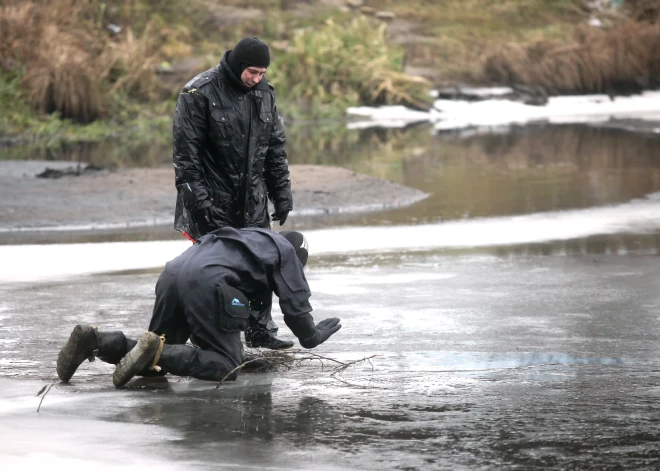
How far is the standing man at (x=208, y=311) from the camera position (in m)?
5.87

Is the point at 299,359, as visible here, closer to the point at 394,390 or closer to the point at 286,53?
the point at 394,390

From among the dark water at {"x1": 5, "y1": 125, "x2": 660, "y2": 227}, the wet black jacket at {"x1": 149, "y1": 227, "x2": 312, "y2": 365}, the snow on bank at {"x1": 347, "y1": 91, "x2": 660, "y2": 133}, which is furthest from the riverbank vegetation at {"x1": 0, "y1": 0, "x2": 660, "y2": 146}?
the wet black jacket at {"x1": 149, "y1": 227, "x2": 312, "y2": 365}

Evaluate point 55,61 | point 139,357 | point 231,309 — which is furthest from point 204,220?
point 55,61

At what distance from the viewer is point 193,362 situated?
5.92 meters

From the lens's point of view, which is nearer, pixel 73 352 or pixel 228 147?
pixel 73 352

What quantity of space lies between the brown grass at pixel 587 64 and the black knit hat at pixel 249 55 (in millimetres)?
22133

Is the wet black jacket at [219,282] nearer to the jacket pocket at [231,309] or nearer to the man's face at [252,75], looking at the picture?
the jacket pocket at [231,309]

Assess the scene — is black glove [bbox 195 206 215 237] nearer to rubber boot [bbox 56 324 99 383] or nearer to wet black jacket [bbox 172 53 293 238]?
wet black jacket [bbox 172 53 293 238]

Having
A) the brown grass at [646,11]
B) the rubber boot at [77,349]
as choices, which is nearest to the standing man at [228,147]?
the rubber boot at [77,349]

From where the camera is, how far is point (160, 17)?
1270 inches

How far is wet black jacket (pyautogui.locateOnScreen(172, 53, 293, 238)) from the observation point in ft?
22.2

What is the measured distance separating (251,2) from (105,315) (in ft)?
95.1

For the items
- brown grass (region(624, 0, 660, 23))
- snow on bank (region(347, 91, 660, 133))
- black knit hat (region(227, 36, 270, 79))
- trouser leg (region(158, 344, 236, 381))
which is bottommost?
trouser leg (region(158, 344, 236, 381))

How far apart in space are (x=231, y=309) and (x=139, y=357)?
1.57 ft
